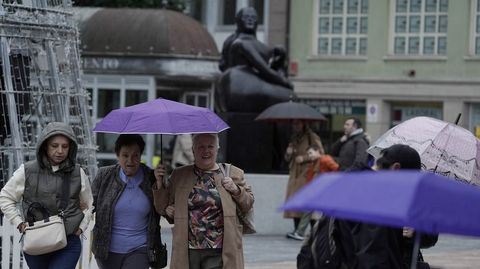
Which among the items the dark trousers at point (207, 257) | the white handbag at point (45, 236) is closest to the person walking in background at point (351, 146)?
the dark trousers at point (207, 257)

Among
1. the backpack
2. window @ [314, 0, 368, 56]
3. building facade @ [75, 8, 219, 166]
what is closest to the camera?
the backpack

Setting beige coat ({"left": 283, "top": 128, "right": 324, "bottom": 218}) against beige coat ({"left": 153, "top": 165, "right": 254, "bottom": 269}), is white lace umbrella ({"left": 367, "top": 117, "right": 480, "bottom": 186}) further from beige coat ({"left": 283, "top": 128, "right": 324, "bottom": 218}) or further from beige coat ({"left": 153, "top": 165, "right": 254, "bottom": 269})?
beige coat ({"left": 283, "top": 128, "right": 324, "bottom": 218})

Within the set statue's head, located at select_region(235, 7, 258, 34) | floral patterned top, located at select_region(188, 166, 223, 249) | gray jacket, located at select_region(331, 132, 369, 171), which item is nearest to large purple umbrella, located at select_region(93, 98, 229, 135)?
floral patterned top, located at select_region(188, 166, 223, 249)

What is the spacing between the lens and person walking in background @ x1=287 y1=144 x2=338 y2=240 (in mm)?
17016

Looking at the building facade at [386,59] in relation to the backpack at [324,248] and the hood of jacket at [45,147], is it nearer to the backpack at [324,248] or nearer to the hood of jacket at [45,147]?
the hood of jacket at [45,147]

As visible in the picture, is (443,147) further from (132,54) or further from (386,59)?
(386,59)

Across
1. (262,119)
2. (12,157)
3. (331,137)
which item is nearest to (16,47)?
(12,157)

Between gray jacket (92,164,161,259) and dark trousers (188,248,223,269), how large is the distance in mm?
289

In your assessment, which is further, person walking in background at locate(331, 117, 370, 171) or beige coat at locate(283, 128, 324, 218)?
person walking in background at locate(331, 117, 370, 171)

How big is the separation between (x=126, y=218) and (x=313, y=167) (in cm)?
887

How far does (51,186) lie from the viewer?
850 centimetres

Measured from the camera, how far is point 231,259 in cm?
829

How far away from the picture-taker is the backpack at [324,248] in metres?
6.02

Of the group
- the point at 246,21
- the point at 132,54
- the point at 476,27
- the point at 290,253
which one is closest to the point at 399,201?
the point at 290,253
